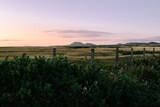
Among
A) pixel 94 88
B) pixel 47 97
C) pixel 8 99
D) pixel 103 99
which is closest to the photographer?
pixel 8 99

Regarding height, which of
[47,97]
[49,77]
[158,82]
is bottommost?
[158,82]

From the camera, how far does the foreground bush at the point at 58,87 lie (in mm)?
3730

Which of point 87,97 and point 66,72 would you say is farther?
point 66,72

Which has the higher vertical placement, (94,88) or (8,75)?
(8,75)

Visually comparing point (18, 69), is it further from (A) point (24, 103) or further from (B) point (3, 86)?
(A) point (24, 103)

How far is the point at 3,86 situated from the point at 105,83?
2.39m

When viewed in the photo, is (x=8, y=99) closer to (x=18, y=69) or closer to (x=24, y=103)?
(x=24, y=103)

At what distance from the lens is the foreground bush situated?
373 centimetres

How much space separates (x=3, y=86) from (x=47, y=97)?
951 millimetres

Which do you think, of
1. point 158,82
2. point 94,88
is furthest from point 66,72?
point 158,82

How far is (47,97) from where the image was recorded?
3807 mm

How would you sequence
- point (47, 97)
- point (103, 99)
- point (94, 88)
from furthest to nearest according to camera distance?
1. point (94, 88)
2. point (103, 99)
3. point (47, 97)

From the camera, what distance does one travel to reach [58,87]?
13.5 ft

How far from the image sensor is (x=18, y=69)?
4.11 meters
